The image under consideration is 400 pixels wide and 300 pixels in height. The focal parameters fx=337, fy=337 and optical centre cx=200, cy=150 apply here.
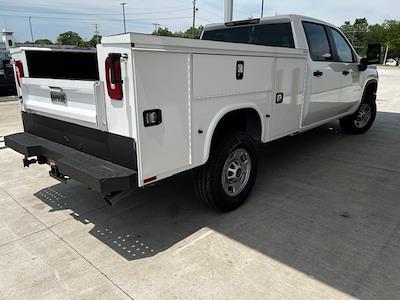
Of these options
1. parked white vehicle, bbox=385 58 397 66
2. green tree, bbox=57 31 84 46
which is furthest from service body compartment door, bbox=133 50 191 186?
parked white vehicle, bbox=385 58 397 66

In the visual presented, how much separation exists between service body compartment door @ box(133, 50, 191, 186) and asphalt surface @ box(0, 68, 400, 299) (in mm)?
788

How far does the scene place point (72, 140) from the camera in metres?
3.12

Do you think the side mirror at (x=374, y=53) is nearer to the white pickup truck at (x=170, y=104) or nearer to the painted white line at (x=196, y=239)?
the white pickup truck at (x=170, y=104)

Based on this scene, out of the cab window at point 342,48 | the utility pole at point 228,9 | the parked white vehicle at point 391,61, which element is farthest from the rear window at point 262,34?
the parked white vehicle at point 391,61

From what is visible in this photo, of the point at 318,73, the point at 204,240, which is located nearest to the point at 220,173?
the point at 204,240

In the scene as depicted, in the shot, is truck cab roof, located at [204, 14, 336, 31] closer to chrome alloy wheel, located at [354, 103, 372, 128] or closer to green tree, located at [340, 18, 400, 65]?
chrome alloy wheel, located at [354, 103, 372, 128]

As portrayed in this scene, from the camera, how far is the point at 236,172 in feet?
11.8

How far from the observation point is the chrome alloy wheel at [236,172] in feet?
11.4

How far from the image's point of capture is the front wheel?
6.84 meters

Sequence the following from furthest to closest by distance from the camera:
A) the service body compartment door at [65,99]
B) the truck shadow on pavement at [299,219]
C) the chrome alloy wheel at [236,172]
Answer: the chrome alloy wheel at [236,172], the truck shadow on pavement at [299,219], the service body compartment door at [65,99]

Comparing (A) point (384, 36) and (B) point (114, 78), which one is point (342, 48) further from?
(A) point (384, 36)

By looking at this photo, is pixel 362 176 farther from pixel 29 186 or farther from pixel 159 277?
pixel 29 186

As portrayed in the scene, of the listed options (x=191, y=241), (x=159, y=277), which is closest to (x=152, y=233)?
(x=191, y=241)

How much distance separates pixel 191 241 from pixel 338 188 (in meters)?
2.20
